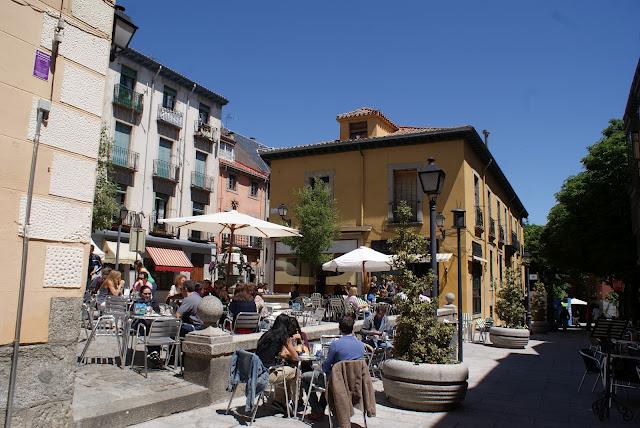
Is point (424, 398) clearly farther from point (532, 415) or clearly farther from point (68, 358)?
point (68, 358)

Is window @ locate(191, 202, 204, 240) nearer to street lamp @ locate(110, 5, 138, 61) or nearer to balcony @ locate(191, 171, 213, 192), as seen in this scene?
balcony @ locate(191, 171, 213, 192)

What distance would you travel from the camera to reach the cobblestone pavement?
18.4 feet

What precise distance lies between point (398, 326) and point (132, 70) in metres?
24.5

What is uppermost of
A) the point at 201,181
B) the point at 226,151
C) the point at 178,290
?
the point at 226,151

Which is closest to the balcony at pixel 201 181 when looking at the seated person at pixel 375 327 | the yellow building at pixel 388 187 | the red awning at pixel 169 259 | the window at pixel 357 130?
the red awning at pixel 169 259

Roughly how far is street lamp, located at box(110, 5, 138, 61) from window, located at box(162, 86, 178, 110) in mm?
24157

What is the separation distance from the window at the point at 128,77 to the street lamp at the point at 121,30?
22.5 m

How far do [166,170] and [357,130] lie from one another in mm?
11499

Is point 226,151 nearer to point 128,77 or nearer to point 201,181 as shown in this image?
point 201,181

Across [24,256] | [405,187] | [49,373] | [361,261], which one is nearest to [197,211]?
[405,187]

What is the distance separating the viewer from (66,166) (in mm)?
4621

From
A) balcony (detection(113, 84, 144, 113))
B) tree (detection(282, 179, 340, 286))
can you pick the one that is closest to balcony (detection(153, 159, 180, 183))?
balcony (detection(113, 84, 144, 113))

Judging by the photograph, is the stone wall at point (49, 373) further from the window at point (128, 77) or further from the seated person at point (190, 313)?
the window at point (128, 77)

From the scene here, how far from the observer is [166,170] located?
28.2 meters
